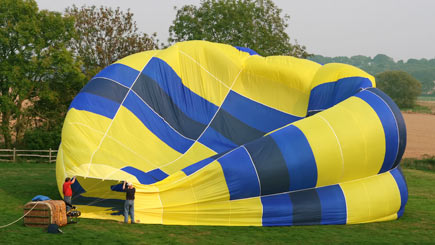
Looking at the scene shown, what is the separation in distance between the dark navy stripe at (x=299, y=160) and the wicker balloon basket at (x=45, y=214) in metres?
4.87

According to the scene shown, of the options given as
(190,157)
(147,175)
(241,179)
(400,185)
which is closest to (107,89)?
(190,157)

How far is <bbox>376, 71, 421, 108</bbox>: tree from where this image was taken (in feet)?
300

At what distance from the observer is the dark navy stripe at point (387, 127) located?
12930mm

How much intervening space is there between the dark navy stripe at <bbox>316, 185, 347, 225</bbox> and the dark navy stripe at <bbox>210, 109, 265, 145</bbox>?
132 inches

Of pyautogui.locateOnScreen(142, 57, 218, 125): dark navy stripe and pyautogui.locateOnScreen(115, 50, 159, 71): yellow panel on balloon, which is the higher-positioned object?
pyautogui.locateOnScreen(115, 50, 159, 71): yellow panel on balloon

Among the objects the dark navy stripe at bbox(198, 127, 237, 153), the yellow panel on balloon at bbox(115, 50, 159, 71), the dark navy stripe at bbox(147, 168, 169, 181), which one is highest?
the yellow panel on balloon at bbox(115, 50, 159, 71)

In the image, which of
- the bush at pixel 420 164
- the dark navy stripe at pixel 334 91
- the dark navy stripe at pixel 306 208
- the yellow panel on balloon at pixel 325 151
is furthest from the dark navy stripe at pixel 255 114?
the bush at pixel 420 164

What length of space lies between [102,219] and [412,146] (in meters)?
41.3

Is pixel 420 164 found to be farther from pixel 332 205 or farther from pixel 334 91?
pixel 332 205

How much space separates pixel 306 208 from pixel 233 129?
4082 millimetres

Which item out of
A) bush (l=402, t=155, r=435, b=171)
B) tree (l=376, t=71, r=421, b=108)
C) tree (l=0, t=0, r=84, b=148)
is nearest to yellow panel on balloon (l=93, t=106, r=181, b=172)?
tree (l=0, t=0, r=84, b=148)

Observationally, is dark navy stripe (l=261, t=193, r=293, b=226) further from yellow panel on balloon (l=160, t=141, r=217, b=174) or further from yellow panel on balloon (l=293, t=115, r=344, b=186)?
yellow panel on balloon (l=160, t=141, r=217, b=174)

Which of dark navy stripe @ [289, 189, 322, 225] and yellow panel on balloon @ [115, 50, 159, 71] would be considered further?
yellow panel on balloon @ [115, 50, 159, 71]

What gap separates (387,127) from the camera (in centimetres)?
1295
